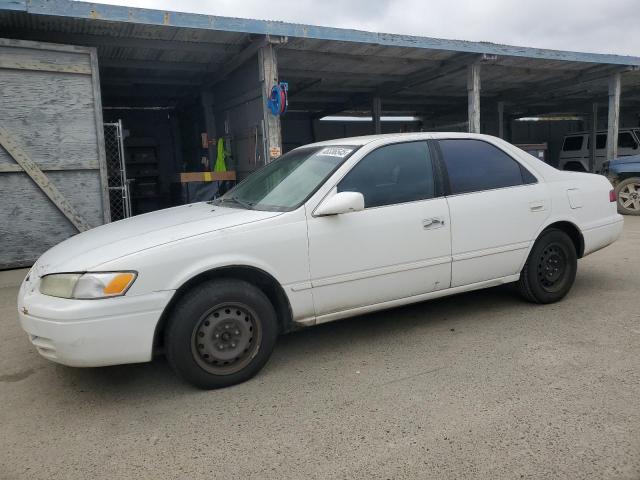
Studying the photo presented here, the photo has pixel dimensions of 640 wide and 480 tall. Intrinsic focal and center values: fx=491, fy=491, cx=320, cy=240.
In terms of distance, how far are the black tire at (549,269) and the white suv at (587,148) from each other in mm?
13240

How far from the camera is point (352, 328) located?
163 inches

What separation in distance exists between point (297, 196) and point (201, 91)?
9345 millimetres

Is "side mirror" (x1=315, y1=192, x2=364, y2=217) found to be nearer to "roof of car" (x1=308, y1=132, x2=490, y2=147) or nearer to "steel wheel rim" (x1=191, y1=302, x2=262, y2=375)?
"roof of car" (x1=308, y1=132, x2=490, y2=147)

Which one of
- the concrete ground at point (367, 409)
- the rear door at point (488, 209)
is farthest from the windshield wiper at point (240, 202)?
the rear door at point (488, 209)

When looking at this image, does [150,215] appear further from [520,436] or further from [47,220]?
[47,220]

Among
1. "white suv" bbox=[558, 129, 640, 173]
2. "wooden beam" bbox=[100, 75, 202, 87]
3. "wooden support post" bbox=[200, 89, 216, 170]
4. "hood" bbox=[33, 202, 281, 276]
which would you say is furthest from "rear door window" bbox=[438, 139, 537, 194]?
"white suv" bbox=[558, 129, 640, 173]

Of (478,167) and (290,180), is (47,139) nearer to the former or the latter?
(290,180)

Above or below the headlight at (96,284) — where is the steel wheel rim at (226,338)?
below

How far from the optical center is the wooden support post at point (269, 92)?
8117mm

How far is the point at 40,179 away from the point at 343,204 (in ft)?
19.2

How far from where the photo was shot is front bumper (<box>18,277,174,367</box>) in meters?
2.73

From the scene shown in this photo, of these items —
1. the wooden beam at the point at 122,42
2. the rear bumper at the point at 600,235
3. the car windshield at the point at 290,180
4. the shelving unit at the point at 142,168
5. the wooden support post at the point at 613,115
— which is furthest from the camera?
the wooden support post at the point at 613,115

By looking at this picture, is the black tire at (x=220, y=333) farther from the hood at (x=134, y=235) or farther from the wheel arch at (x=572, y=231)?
the wheel arch at (x=572, y=231)

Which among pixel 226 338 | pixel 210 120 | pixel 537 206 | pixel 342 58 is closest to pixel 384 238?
pixel 226 338
